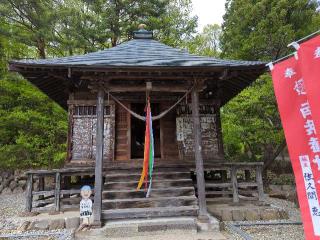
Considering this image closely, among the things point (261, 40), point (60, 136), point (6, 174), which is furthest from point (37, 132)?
point (261, 40)

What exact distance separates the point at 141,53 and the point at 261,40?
24.8 feet

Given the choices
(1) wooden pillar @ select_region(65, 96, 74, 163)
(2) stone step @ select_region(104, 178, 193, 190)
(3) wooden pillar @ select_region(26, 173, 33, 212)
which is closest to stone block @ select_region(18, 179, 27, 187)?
(1) wooden pillar @ select_region(65, 96, 74, 163)

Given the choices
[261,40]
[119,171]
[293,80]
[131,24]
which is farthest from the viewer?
[131,24]

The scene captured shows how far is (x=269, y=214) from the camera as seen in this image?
269 inches

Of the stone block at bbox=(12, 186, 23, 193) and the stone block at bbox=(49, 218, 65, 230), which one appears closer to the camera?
the stone block at bbox=(49, 218, 65, 230)

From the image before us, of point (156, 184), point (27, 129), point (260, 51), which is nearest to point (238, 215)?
point (156, 184)

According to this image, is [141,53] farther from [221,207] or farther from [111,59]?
[221,207]

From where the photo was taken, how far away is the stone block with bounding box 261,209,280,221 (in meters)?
6.78

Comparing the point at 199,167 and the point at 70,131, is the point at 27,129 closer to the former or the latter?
the point at 70,131

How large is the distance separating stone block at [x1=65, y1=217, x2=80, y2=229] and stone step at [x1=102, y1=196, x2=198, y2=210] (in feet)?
2.97

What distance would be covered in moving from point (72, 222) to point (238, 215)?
4293 mm

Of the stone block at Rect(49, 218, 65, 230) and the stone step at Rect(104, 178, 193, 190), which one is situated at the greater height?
the stone step at Rect(104, 178, 193, 190)

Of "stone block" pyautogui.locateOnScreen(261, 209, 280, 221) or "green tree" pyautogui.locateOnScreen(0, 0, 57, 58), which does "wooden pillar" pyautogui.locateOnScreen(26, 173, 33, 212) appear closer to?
"stone block" pyautogui.locateOnScreen(261, 209, 280, 221)

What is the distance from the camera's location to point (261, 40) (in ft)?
41.7
